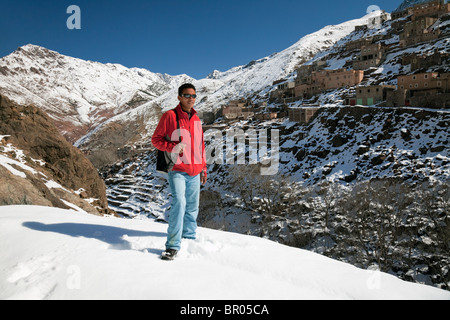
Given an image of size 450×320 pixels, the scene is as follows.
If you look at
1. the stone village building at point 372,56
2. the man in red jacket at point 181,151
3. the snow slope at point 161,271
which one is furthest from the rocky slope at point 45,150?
the stone village building at point 372,56

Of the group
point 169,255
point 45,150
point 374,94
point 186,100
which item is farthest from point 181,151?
point 374,94

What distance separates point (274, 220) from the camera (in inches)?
1144

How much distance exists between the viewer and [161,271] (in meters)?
2.73

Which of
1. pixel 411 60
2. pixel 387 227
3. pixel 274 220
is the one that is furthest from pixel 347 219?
pixel 411 60

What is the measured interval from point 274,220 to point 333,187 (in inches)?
296

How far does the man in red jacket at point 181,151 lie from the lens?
12.1 feet

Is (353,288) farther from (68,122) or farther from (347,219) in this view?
(68,122)

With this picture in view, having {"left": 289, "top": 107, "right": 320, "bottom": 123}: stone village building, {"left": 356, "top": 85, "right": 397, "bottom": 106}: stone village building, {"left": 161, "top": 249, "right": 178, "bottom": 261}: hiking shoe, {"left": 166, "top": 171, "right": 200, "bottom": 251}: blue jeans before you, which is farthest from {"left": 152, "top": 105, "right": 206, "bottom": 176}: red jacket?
{"left": 356, "top": 85, "right": 397, "bottom": 106}: stone village building

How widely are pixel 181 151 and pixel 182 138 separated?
204 mm

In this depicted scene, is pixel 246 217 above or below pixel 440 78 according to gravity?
below

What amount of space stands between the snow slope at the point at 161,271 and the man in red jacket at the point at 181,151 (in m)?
0.46

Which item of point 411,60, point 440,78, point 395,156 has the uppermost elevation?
point 411,60

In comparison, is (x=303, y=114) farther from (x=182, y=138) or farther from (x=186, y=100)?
(x=182, y=138)

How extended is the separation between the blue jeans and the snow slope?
234 millimetres
